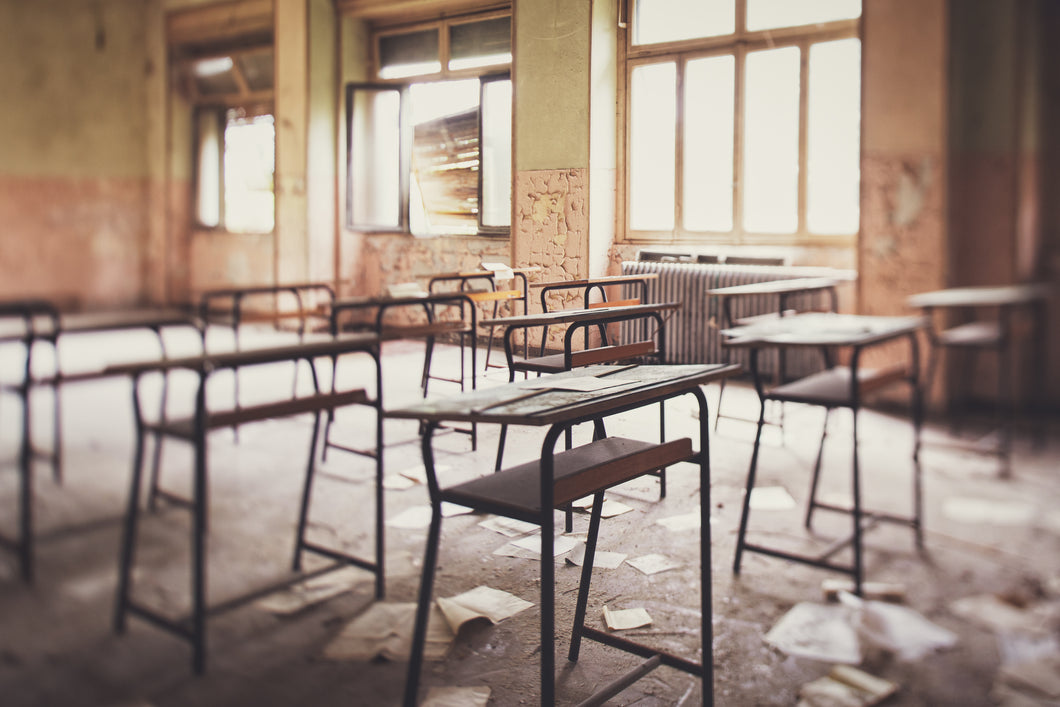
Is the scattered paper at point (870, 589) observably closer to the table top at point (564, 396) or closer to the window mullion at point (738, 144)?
the table top at point (564, 396)

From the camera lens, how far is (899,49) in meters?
0.80

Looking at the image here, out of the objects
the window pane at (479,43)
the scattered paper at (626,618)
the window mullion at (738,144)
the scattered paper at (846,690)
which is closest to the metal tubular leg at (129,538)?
the scattered paper at (626,618)

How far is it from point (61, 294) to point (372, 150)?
5.80m

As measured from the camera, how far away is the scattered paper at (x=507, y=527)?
248 cm

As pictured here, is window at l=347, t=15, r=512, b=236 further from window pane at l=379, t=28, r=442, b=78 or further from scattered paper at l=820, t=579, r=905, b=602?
scattered paper at l=820, t=579, r=905, b=602

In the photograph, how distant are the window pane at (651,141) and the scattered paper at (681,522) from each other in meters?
1.24

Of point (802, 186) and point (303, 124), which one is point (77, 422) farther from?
point (303, 124)

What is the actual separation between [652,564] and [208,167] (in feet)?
5.38

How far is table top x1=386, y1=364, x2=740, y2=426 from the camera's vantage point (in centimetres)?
118

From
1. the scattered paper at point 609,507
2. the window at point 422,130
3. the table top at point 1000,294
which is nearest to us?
the table top at point 1000,294

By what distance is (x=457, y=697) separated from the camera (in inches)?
62.6

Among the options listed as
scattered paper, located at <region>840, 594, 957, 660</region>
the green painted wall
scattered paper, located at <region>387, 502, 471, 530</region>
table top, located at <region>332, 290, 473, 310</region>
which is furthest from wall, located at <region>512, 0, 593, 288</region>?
scattered paper, located at <region>840, 594, 957, 660</region>

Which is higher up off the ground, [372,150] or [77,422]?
[372,150]

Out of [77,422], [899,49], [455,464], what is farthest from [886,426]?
[77,422]
